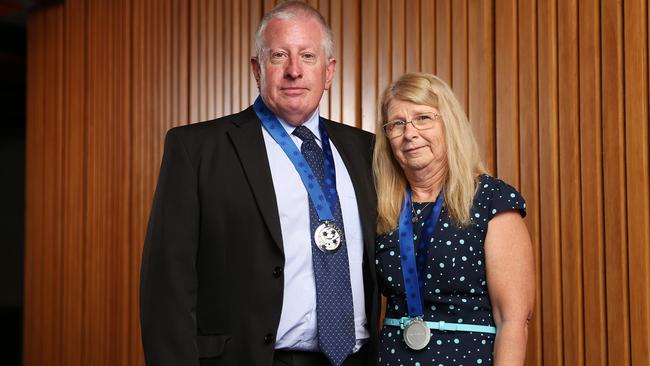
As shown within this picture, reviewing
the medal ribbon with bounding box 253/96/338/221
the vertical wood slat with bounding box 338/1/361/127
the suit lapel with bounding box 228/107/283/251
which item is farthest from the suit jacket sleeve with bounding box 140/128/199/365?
the vertical wood slat with bounding box 338/1/361/127

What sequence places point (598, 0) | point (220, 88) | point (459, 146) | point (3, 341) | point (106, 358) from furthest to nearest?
point (3, 341) → point (106, 358) → point (220, 88) → point (598, 0) → point (459, 146)

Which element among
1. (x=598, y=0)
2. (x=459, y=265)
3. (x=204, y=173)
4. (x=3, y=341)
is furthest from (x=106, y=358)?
(x=3, y=341)

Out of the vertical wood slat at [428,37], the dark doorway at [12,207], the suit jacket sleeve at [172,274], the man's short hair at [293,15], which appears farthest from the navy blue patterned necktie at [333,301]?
the dark doorway at [12,207]

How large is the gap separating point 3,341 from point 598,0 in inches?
286

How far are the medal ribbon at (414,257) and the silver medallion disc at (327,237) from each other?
20 centimetres

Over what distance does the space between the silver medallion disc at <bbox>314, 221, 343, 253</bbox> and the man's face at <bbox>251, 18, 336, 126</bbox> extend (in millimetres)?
380

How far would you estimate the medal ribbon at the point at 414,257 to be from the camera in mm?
2262

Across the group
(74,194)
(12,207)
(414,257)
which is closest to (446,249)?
(414,257)

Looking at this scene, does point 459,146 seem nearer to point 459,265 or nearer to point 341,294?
point 459,265

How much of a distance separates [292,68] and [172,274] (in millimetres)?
736

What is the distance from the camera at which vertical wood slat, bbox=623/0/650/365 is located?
2895 mm

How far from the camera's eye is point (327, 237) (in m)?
2.31

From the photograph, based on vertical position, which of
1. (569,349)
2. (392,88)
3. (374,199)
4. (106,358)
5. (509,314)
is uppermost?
(392,88)

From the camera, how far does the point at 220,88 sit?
421 centimetres
